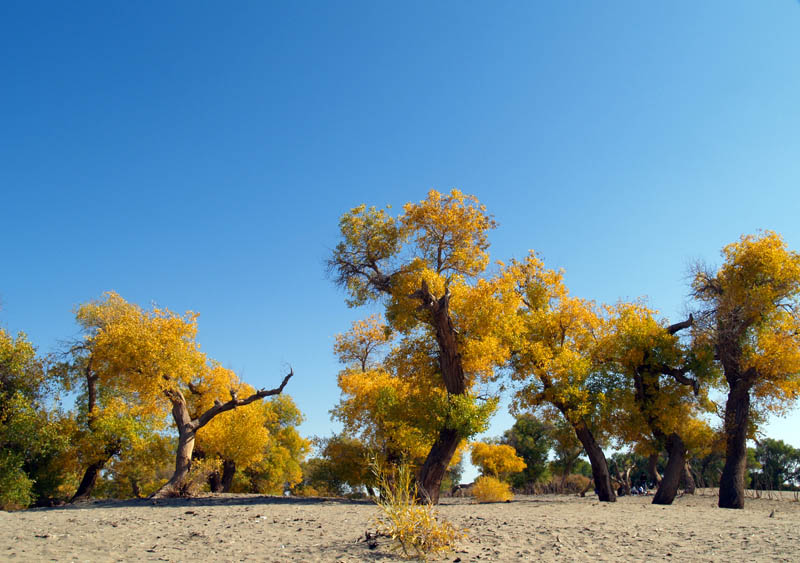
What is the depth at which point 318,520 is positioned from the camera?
927 centimetres

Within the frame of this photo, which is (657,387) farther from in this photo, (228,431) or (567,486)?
(567,486)

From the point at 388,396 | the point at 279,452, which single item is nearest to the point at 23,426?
the point at 388,396

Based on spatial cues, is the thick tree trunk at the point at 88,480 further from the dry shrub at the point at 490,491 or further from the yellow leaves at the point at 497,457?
the yellow leaves at the point at 497,457

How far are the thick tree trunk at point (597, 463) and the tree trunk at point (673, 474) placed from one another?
152 centimetres

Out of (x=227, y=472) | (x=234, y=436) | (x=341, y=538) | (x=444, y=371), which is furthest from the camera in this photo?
(x=227, y=472)

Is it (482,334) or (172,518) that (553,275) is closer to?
(482,334)

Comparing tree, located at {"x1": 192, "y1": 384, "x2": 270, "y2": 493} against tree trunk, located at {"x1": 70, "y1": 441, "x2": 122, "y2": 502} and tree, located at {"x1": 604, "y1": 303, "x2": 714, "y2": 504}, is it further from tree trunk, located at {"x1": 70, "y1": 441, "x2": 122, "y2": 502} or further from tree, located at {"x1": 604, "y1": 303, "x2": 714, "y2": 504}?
tree, located at {"x1": 604, "y1": 303, "x2": 714, "y2": 504}

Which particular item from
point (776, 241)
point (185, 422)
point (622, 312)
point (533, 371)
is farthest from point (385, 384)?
point (776, 241)

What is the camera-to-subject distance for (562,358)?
1683cm

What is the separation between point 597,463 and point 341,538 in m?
13.2

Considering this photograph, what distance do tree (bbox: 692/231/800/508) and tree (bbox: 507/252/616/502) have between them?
374cm

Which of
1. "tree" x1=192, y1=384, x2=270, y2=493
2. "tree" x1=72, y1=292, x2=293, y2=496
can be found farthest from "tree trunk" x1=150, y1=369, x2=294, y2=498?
"tree" x1=192, y1=384, x2=270, y2=493

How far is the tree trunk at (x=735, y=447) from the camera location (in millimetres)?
14992

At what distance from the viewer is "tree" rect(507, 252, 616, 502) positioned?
16.7m
